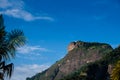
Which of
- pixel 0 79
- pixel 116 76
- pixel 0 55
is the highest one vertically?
pixel 116 76

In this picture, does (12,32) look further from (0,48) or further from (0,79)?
(0,79)

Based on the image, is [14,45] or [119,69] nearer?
[14,45]

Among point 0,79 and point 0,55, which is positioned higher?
point 0,55

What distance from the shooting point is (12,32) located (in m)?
17.4

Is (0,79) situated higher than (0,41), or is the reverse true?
(0,41)

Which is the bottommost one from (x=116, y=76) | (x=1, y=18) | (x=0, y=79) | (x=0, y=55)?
(x=0, y=79)

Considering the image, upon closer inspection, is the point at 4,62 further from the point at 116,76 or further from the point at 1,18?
the point at 116,76

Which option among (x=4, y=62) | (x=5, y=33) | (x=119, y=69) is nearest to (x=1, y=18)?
(x=5, y=33)

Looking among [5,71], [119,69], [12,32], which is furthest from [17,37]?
[119,69]

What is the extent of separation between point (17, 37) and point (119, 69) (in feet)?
174

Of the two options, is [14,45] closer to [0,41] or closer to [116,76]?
[0,41]

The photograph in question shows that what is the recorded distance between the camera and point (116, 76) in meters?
68.8

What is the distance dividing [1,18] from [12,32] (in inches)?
33.9

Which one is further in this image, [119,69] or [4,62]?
[119,69]
